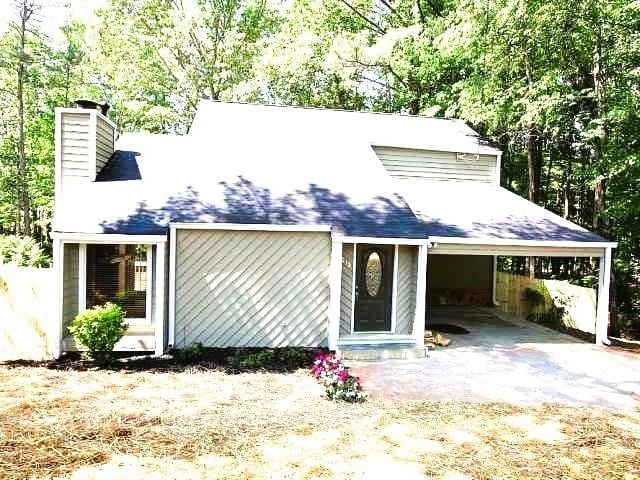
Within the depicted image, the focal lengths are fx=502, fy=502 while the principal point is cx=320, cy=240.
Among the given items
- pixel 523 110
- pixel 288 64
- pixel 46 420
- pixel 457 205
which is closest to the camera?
pixel 46 420

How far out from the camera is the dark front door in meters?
10.5

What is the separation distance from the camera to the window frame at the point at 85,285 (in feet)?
31.1

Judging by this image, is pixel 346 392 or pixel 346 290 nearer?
pixel 346 392

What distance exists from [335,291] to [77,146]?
6.19 meters

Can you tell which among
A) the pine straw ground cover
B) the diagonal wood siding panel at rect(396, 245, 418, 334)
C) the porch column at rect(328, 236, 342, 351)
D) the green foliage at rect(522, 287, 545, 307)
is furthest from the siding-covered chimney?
the green foliage at rect(522, 287, 545, 307)

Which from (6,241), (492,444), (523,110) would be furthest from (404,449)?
(6,241)

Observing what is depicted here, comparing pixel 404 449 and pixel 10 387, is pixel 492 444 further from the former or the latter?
pixel 10 387

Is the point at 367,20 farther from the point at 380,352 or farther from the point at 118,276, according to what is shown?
the point at 118,276

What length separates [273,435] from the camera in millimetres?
6000

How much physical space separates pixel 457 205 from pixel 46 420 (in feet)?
32.8

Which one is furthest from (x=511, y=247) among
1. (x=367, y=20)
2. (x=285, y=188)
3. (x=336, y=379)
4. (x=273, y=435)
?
(x=367, y=20)

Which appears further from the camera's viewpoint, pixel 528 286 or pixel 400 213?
pixel 528 286

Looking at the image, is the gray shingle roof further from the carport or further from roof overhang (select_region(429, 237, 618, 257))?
roof overhang (select_region(429, 237, 618, 257))

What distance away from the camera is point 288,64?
75.3ft
